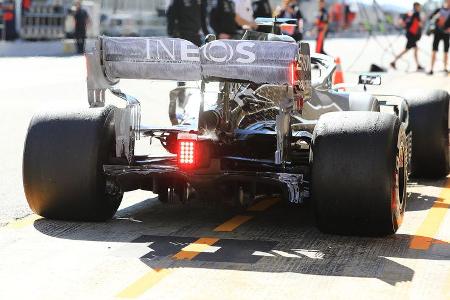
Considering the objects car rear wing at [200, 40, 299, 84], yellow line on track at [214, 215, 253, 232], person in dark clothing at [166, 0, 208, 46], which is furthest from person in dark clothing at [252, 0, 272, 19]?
car rear wing at [200, 40, 299, 84]

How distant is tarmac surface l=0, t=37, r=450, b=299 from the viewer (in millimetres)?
6379

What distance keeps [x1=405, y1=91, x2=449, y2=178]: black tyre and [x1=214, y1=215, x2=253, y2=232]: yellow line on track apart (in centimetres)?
254

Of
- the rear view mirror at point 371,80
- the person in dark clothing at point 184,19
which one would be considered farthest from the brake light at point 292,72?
the person in dark clothing at point 184,19

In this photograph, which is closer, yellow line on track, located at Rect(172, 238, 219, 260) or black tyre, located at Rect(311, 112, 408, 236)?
yellow line on track, located at Rect(172, 238, 219, 260)

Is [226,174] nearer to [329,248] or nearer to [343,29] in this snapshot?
[329,248]

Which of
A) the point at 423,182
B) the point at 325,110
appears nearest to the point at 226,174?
the point at 325,110

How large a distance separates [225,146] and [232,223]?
1.95 feet

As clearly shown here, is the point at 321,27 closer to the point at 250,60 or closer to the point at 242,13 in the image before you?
the point at 242,13

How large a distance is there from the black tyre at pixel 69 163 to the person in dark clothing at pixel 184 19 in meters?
7.74

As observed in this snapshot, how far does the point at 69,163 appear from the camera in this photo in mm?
7926

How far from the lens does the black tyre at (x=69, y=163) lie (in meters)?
7.93

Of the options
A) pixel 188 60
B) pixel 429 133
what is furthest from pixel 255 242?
pixel 429 133

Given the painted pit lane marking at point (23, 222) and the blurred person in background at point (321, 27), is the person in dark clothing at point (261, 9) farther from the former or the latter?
the painted pit lane marking at point (23, 222)

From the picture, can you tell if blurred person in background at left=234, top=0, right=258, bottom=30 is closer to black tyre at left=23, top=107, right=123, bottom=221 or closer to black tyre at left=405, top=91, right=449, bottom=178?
black tyre at left=405, top=91, right=449, bottom=178
